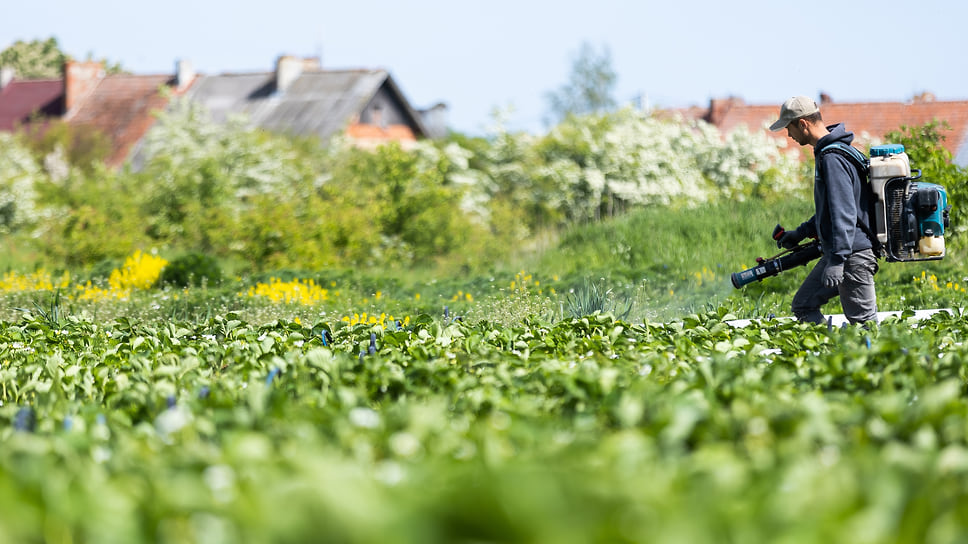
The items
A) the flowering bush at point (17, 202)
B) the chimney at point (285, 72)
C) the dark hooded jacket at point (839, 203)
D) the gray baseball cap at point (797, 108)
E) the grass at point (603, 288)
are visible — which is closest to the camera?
the dark hooded jacket at point (839, 203)

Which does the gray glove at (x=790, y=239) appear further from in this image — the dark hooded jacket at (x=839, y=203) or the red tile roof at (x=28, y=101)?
the red tile roof at (x=28, y=101)

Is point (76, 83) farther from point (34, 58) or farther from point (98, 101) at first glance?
point (34, 58)

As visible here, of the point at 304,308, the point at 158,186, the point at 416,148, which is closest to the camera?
the point at 304,308

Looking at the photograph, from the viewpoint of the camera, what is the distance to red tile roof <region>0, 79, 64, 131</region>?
3928cm

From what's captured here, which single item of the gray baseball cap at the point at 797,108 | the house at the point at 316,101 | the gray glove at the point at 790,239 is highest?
the house at the point at 316,101

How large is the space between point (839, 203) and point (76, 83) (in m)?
38.5

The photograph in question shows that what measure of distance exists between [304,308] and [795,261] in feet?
14.6

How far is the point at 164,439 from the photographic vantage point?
9.27ft

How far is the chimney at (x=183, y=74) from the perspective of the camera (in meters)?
38.0

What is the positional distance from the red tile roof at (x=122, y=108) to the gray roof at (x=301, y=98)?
155 centimetres

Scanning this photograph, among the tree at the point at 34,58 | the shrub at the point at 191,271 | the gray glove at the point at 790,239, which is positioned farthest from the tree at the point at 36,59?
the gray glove at the point at 790,239

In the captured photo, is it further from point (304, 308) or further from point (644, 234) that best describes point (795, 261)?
point (644, 234)

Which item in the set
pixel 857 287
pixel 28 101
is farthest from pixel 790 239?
pixel 28 101

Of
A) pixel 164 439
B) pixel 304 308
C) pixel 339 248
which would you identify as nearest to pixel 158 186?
pixel 339 248
